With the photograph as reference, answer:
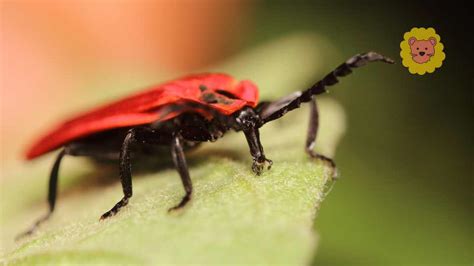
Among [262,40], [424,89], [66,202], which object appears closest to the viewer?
[66,202]

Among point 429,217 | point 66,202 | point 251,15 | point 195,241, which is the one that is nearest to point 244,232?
point 195,241

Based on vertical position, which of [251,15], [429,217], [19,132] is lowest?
[429,217]

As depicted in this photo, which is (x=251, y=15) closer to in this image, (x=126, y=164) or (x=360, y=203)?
(x=360, y=203)

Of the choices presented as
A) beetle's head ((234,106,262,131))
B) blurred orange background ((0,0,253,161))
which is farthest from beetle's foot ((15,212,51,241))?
blurred orange background ((0,0,253,161))

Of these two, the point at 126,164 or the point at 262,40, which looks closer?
the point at 126,164

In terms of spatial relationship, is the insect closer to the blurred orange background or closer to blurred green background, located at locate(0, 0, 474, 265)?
blurred green background, located at locate(0, 0, 474, 265)

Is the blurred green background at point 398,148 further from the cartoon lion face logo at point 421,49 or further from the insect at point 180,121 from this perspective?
the insect at point 180,121

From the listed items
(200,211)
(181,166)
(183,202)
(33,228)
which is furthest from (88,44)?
(200,211)
